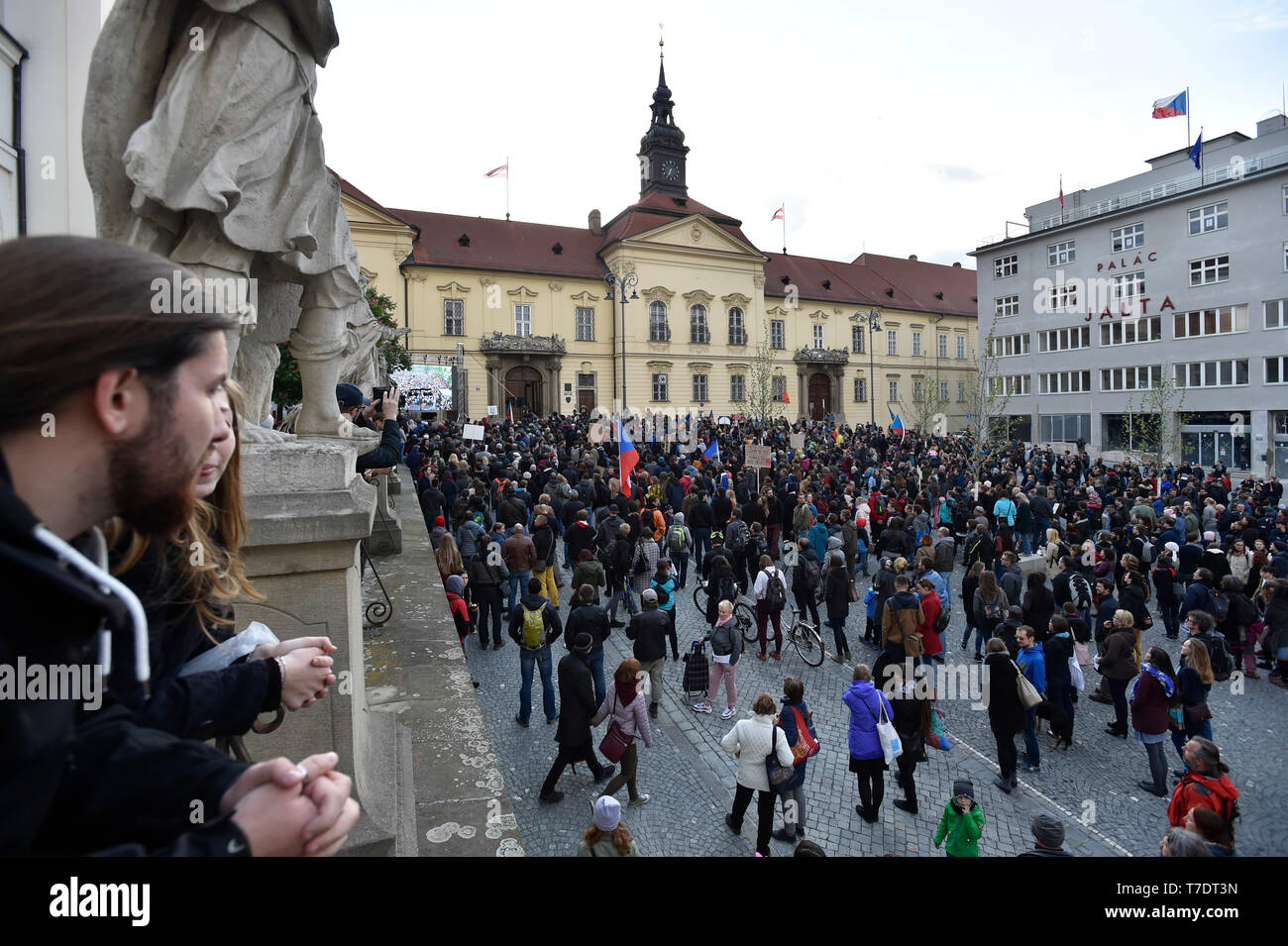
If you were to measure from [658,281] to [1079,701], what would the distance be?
44307 millimetres

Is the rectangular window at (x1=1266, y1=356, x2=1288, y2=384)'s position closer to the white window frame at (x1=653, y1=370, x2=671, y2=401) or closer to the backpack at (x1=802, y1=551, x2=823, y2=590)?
the white window frame at (x1=653, y1=370, x2=671, y2=401)

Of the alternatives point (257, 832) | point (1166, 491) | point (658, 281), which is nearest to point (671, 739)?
point (257, 832)

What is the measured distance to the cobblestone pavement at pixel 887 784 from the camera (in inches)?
Answer: 234

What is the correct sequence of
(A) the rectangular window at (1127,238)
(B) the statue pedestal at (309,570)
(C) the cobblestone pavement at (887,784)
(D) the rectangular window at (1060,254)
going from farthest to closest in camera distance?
(D) the rectangular window at (1060,254) < (A) the rectangular window at (1127,238) < (C) the cobblestone pavement at (887,784) < (B) the statue pedestal at (309,570)

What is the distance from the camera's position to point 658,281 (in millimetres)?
49688

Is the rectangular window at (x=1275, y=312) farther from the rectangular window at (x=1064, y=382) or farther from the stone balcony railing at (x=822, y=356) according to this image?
the stone balcony railing at (x=822, y=356)

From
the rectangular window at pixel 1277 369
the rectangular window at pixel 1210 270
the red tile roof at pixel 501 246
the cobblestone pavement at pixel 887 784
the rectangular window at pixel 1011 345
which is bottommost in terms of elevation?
the cobblestone pavement at pixel 887 784

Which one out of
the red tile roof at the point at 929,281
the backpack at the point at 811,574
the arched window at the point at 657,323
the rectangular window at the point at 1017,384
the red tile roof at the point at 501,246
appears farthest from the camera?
the red tile roof at the point at 929,281

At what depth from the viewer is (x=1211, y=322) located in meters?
34.2

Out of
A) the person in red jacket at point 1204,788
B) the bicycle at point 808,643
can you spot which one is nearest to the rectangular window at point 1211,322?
the bicycle at point 808,643

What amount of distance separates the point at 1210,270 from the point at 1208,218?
2.61 metres

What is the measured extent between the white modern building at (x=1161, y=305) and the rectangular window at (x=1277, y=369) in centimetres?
5

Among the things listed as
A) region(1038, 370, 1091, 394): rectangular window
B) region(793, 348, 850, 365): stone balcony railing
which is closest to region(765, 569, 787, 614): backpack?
region(1038, 370, 1091, 394): rectangular window

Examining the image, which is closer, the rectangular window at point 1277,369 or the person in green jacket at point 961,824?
the person in green jacket at point 961,824
